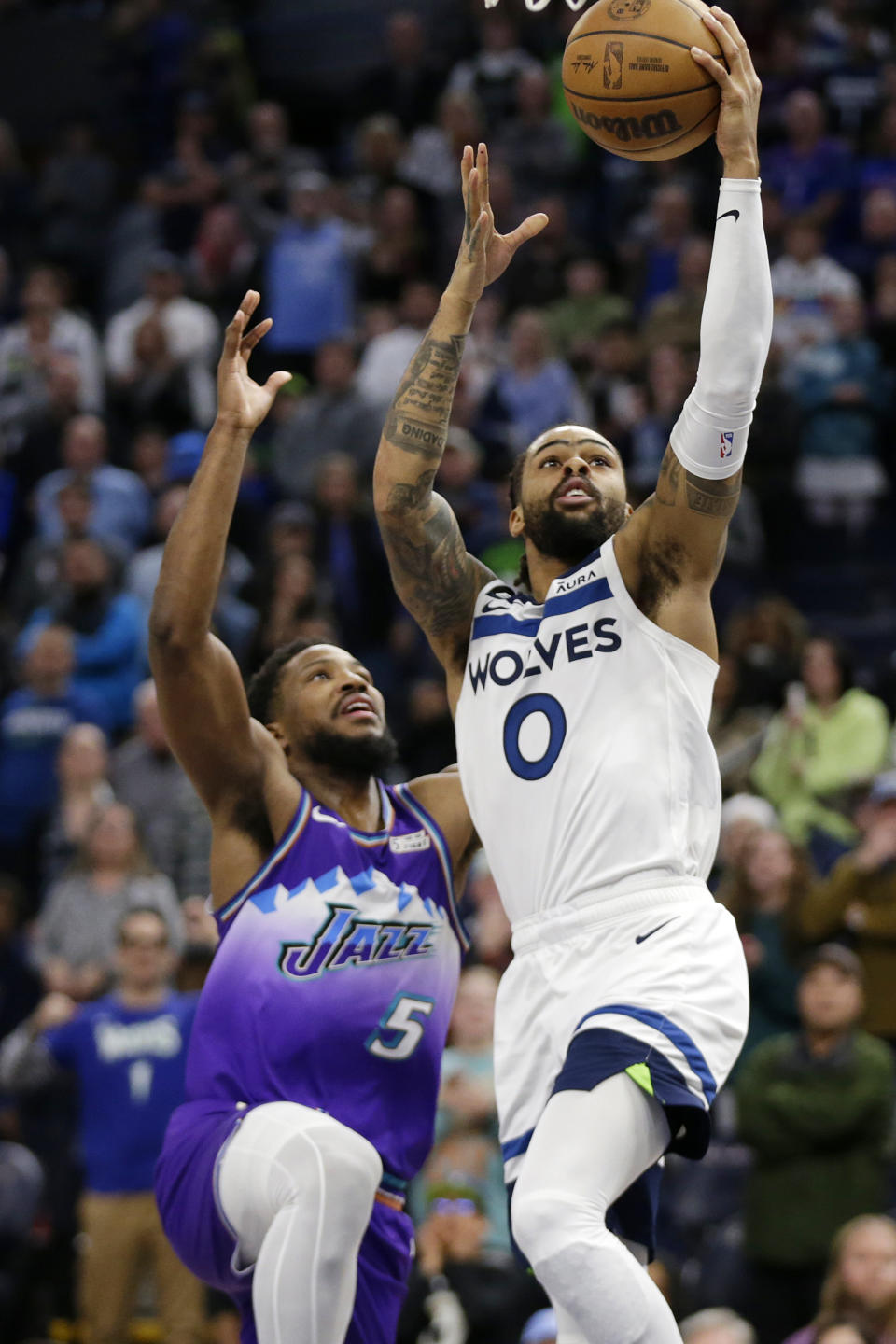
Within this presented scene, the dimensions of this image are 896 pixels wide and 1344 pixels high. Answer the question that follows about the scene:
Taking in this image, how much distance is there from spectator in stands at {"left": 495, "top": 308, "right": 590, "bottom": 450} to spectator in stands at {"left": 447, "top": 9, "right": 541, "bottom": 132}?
11.6 ft

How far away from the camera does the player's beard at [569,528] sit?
5918 millimetres

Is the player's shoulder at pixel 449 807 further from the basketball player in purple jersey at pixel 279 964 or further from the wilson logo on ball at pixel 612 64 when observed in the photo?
the wilson logo on ball at pixel 612 64

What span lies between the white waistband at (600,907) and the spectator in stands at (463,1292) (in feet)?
11.4

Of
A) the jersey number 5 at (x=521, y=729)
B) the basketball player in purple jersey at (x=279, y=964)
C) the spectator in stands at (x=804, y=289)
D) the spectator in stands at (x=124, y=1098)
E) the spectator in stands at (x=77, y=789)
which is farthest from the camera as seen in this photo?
the spectator in stands at (x=804, y=289)

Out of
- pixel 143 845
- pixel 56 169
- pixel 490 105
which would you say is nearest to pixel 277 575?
pixel 143 845

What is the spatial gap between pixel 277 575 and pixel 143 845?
196 cm

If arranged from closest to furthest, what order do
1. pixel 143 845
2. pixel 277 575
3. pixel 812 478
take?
pixel 143 845
pixel 277 575
pixel 812 478

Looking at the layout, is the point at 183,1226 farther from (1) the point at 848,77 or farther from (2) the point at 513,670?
(1) the point at 848,77

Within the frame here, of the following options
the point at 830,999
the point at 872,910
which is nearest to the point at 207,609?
the point at 830,999

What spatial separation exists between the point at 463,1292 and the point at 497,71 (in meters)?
11.6

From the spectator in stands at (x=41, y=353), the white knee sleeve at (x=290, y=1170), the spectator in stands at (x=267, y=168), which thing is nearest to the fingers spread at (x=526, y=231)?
the white knee sleeve at (x=290, y=1170)

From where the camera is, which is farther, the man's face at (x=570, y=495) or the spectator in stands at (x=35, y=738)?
the spectator in stands at (x=35, y=738)

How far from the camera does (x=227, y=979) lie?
6.15 m

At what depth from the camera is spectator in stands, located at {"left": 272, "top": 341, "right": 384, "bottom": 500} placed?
14359 millimetres
